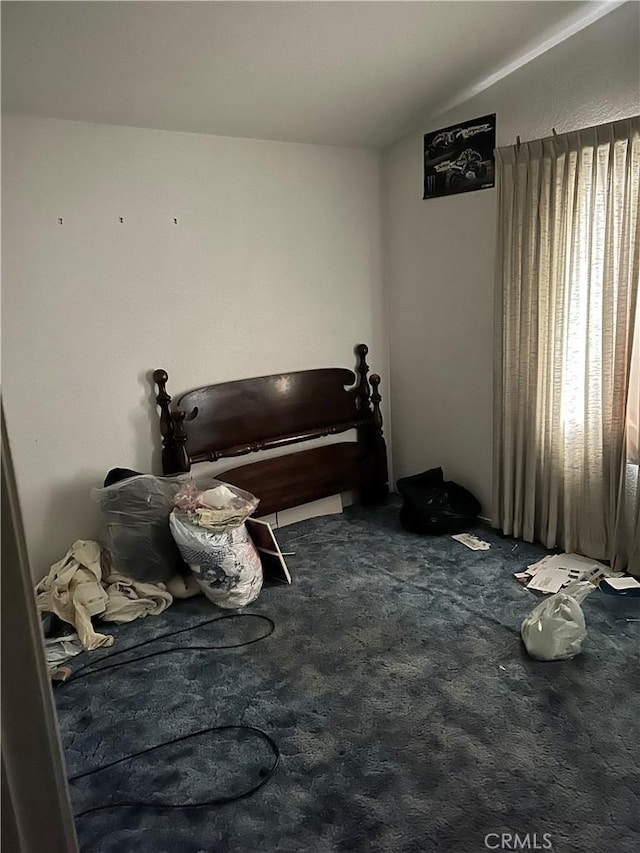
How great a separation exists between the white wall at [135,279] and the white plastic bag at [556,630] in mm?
1895

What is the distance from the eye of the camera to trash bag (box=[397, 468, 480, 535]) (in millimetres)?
3604

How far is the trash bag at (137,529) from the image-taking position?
9.84 feet

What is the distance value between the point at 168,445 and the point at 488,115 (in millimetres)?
2249

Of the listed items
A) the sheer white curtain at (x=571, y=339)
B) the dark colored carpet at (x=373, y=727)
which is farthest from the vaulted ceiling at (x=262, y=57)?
the dark colored carpet at (x=373, y=727)

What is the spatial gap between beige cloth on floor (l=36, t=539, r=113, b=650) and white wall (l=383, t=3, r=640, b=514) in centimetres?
202

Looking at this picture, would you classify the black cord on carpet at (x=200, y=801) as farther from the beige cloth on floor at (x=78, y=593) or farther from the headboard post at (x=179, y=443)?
the headboard post at (x=179, y=443)

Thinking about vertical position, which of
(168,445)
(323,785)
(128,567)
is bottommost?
(323,785)

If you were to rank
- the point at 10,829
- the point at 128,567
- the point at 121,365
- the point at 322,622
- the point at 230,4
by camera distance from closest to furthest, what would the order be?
the point at 10,829 → the point at 230,4 → the point at 322,622 → the point at 128,567 → the point at 121,365

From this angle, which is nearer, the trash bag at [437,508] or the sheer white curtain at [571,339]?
the sheer white curtain at [571,339]

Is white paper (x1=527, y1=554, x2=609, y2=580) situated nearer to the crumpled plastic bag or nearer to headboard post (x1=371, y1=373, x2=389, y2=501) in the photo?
headboard post (x1=371, y1=373, x2=389, y2=501)

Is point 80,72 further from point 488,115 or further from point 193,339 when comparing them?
point 488,115

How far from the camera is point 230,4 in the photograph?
2129 mm

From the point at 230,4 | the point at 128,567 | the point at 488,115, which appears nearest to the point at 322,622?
the point at 128,567

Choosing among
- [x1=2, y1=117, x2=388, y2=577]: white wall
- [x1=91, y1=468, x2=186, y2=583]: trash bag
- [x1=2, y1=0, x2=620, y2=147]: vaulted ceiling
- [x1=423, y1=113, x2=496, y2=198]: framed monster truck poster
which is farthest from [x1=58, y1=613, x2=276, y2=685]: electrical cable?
[x1=423, y1=113, x2=496, y2=198]: framed monster truck poster
